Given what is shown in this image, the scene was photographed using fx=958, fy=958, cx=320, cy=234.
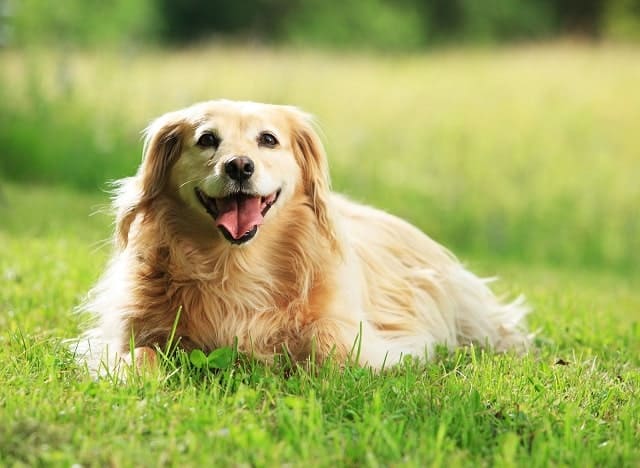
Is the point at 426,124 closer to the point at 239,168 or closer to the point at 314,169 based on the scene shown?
the point at 314,169

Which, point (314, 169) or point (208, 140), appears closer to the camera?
point (208, 140)

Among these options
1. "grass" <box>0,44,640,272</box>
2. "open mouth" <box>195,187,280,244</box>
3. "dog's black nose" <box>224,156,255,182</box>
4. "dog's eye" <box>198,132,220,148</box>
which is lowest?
"grass" <box>0,44,640,272</box>

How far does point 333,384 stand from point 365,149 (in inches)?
344

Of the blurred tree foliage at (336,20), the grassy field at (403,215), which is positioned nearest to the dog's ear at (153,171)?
the grassy field at (403,215)

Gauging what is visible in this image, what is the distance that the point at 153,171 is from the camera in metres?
4.32

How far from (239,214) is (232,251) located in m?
0.22

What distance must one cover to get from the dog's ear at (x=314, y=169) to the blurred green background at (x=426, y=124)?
17.1 ft

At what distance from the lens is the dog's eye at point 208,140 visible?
4.17 m

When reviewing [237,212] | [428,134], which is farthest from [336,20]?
[237,212]

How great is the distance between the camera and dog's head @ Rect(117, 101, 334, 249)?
13.2 feet

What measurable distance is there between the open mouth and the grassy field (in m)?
0.57

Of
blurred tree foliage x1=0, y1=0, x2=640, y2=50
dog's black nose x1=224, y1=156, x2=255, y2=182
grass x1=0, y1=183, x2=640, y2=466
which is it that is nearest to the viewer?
grass x1=0, y1=183, x2=640, y2=466

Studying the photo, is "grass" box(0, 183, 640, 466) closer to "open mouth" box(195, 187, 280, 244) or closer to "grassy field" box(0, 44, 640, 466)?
"grassy field" box(0, 44, 640, 466)

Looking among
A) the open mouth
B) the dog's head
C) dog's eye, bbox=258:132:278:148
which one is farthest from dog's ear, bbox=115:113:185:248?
dog's eye, bbox=258:132:278:148
